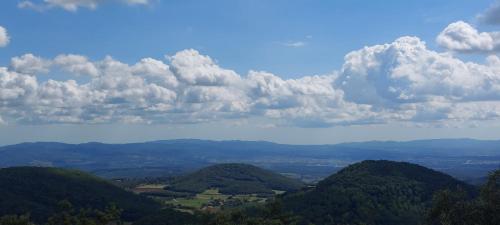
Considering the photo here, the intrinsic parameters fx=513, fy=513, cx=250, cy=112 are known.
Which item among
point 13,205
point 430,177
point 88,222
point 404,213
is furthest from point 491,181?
point 13,205

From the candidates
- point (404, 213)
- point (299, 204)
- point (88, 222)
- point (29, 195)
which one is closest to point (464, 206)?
point (88, 222)

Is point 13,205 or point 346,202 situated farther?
point 13,205

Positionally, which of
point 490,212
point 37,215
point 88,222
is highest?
point 490,212

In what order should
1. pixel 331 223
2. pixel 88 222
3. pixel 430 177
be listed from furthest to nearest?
pixel 430 177
pixel 331 223
pixel 88 222

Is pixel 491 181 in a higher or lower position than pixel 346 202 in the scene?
higher

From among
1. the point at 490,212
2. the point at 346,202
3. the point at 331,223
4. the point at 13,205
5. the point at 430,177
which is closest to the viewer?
the point at 490,212

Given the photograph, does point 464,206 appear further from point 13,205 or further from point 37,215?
point 13,205

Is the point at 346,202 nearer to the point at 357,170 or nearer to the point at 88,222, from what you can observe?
the point at 357,170
